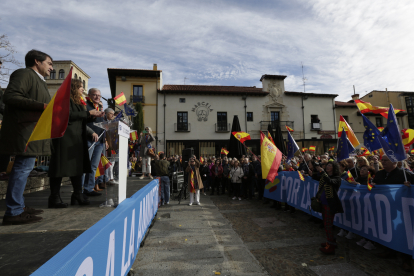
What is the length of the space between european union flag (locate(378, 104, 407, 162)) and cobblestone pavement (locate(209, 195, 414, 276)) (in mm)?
1764

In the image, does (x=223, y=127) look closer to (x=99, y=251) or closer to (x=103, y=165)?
(x=103, y=165)

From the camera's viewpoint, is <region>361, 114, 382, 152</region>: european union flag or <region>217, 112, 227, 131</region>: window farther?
<region>217, 112, 227, 131</region>: window

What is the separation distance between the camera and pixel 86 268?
1.13 meters

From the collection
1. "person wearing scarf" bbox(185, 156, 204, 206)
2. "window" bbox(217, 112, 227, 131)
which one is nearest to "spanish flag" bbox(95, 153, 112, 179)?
"person wearing scarf" bbox(185, 156, 204, 206)

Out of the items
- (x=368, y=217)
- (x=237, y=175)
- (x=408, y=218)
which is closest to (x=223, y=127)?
(x=237, y=175)

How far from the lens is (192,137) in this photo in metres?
24.0

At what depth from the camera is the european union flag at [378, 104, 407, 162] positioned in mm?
3492

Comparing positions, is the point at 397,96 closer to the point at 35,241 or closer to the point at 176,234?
the point at 176,234

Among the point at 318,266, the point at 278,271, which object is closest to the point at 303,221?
the point at 318,266

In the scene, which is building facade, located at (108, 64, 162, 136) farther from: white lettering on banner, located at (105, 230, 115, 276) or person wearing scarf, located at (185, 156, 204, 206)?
white lettering on banner, located at (105, 230, 115, 276)

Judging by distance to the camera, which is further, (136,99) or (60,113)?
(136,99)

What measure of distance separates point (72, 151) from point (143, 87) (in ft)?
75.3

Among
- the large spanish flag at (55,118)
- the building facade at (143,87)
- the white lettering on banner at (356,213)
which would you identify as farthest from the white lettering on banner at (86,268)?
the building facade at (143,87)

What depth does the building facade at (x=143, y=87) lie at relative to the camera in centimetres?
2347
